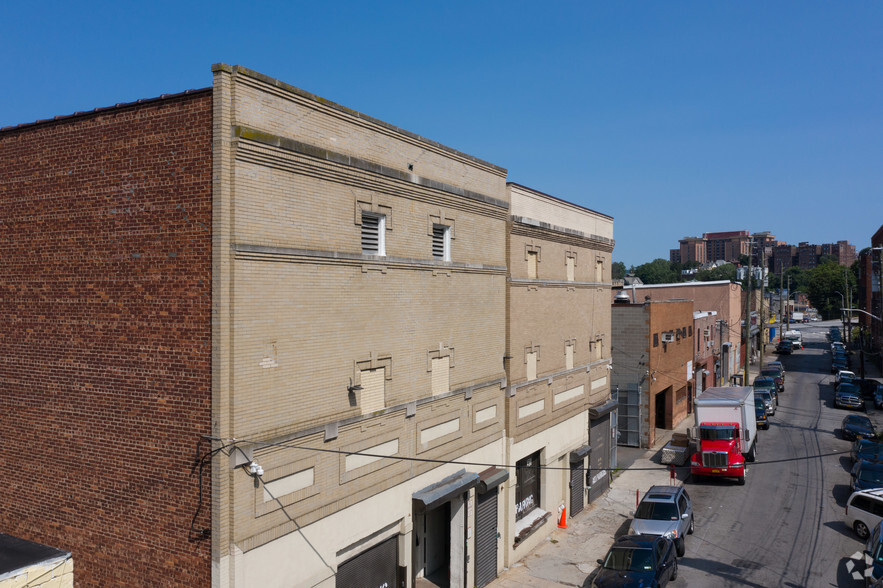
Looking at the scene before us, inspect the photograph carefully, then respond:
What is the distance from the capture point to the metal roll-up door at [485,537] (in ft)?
59.8

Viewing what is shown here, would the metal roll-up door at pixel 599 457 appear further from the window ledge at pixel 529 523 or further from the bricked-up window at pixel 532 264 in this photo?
the bricked-up window at pixel 532 264

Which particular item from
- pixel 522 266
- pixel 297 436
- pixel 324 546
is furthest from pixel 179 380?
pixel 522 266

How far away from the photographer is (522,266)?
70.5 ft

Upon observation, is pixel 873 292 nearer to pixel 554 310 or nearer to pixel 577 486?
pixel 577 486

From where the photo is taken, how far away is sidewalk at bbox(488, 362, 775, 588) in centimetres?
1902

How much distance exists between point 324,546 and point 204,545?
2721 millimetres

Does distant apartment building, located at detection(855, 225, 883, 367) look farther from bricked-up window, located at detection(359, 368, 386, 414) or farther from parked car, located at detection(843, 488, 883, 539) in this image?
bricked-up window, located at detection(359, 368, 386, 414)

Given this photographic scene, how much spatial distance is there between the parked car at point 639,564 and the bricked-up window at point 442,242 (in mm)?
9396

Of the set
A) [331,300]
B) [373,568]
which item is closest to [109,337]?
[331,300]

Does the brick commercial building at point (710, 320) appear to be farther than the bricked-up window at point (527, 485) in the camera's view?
Yes

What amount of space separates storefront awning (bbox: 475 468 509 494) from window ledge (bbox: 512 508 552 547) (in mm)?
2315

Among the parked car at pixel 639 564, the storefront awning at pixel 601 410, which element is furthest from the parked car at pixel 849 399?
the parked car at pixel 639 564

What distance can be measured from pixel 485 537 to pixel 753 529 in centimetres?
1078

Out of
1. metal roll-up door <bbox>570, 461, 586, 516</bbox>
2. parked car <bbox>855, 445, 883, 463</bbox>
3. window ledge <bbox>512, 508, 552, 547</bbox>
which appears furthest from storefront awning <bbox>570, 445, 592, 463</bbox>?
parked car <bbox>855, 445, 883, 463</bbox>
